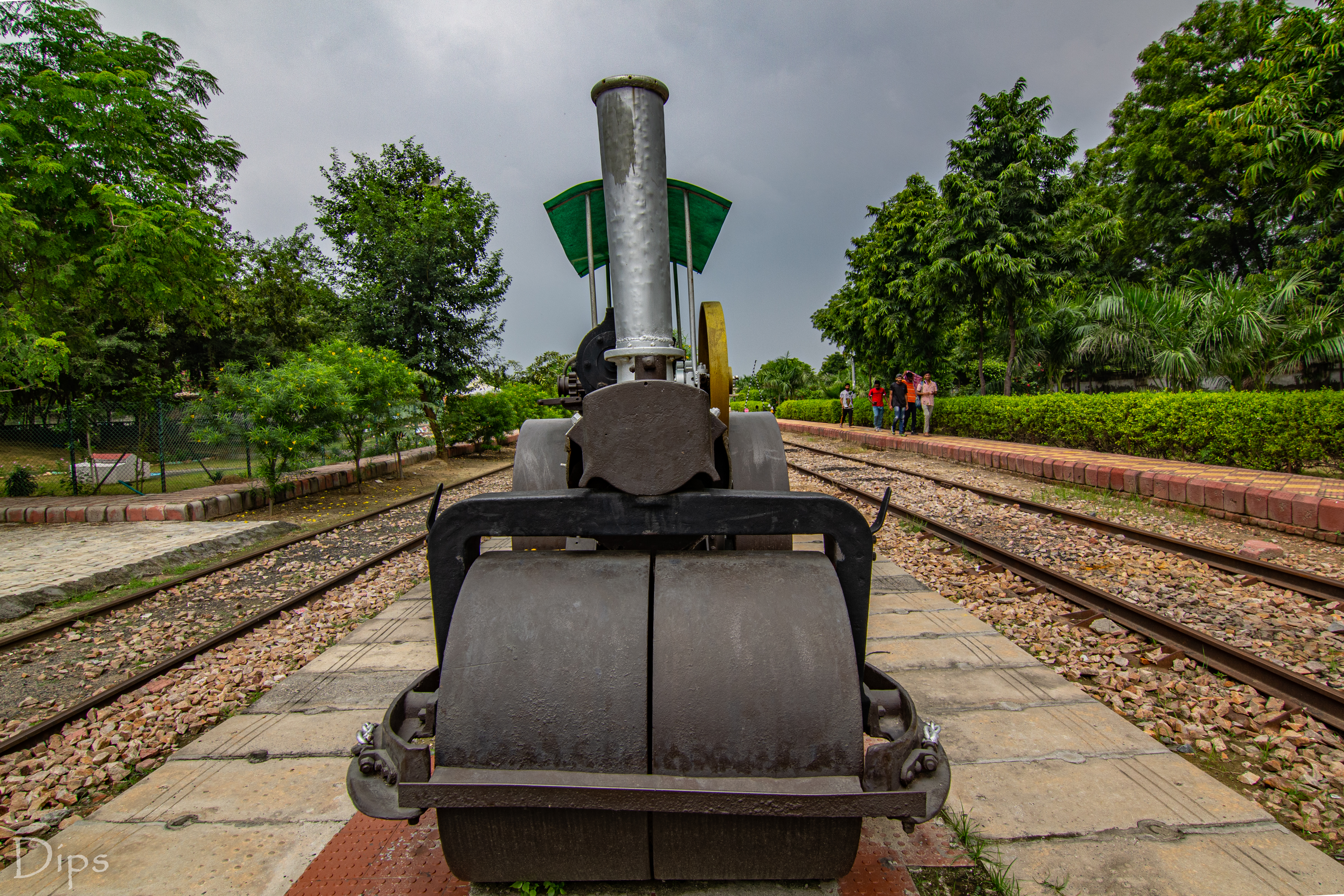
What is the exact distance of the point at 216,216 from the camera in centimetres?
1001

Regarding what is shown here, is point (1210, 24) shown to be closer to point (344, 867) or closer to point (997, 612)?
point (997, 612)

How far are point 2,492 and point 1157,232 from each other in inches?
1480

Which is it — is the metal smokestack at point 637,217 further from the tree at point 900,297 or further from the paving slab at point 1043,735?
the tree at point 900,297

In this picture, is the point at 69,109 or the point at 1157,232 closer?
the point at 69,109

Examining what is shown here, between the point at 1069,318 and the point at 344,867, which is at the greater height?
the point at 1069,318

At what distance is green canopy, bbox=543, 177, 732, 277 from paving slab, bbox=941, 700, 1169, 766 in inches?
108

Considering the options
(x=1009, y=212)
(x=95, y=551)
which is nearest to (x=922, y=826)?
(x=95, y=551)

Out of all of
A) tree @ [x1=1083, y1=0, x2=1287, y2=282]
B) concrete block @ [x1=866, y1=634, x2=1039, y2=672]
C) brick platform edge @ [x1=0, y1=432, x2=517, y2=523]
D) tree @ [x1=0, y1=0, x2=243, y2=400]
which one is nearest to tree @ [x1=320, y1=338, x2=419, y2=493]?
brick platform edge @ [x1=0, y1=432, x2=517, y2=523]

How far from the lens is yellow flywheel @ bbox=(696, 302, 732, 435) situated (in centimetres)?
271

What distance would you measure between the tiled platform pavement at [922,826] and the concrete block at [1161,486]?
19.6ft

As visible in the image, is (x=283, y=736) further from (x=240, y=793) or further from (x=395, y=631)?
(x=395, y=631)

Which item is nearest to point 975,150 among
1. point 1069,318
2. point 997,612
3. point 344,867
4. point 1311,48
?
point 1069,318

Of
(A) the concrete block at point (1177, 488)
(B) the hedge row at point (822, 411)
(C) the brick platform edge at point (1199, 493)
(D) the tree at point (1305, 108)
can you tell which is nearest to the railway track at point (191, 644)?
(C) the brick platform edge at point (1199, 493)

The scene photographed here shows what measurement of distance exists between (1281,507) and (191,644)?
948cm
